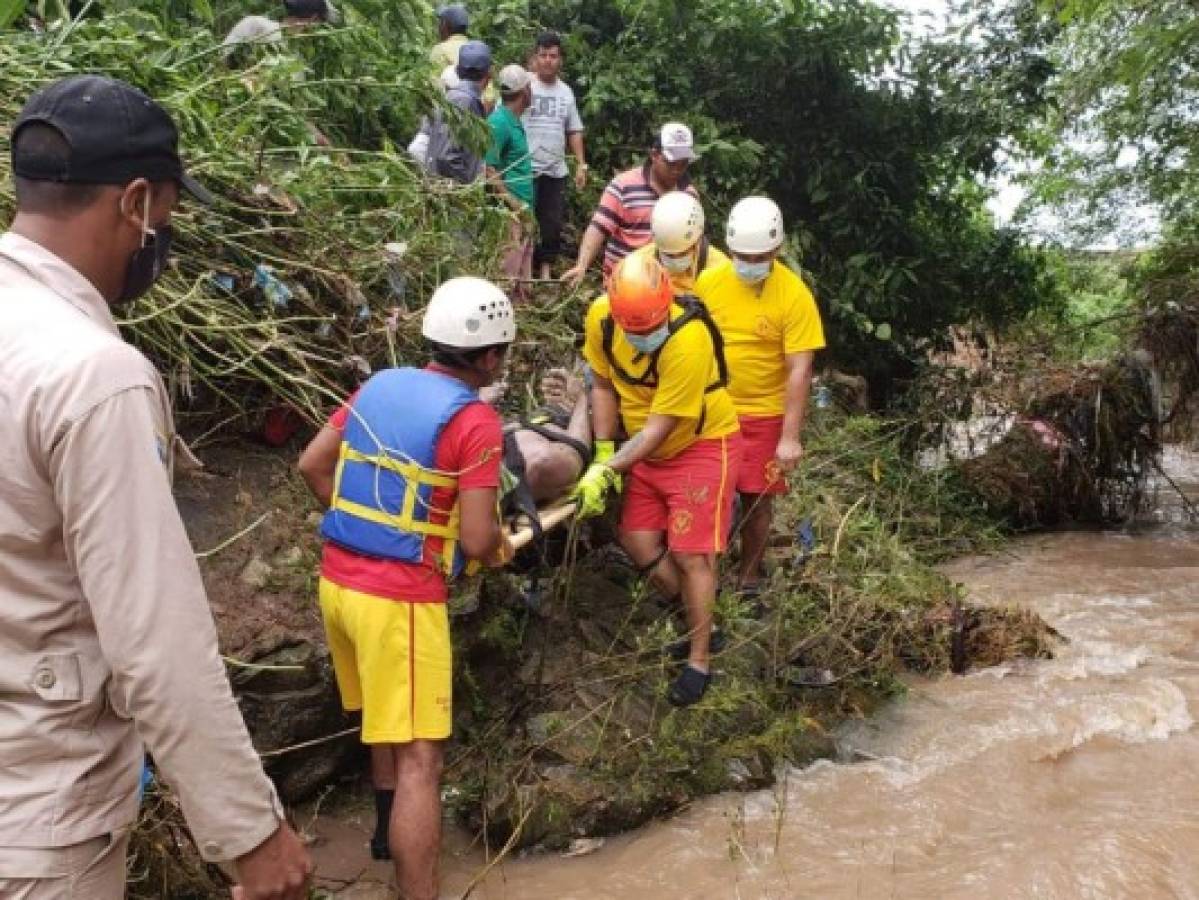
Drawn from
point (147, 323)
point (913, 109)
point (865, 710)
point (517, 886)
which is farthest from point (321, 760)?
point (913, 109)

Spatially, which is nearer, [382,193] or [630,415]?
[630,415]

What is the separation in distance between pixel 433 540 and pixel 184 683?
5.96ft

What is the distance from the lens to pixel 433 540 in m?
3.40

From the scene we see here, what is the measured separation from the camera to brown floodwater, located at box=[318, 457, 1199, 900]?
3.89 meters

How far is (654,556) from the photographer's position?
4.62 meters

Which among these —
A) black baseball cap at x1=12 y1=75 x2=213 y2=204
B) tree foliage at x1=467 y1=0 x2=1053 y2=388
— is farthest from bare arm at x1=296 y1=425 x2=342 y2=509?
tree foliage at x1=467 y1=0 x2=1053 y2=388

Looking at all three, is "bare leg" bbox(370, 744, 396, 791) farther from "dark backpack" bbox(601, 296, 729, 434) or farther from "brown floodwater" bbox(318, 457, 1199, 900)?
"dark backpack" bbox(601, 296, 729, 434)

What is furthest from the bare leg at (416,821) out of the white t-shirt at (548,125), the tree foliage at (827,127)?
the tree foliage at (827,127)

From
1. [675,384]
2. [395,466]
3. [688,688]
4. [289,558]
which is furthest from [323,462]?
[688,688]

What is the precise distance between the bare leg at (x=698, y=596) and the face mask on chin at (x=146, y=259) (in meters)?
2.92

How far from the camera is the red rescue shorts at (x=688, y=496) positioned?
4.48m

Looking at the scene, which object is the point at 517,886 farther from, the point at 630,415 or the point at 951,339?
the point at 951,339

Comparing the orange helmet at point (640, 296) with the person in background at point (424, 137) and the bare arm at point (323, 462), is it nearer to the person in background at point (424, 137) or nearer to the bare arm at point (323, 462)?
the bare arm at point (323, 462)

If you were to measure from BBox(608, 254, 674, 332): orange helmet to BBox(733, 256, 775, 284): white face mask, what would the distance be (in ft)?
3.11
